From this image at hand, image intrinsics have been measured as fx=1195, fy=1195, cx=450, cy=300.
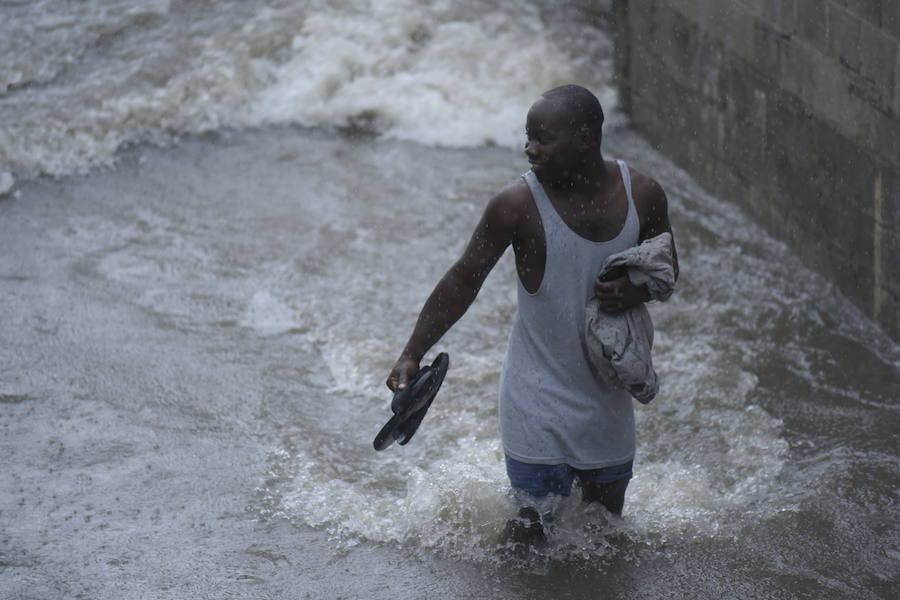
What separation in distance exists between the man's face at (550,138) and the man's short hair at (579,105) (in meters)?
0.02

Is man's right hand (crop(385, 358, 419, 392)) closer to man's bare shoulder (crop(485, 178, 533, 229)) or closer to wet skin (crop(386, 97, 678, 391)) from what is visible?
wet skin (crop(386, 97, 678, 391))

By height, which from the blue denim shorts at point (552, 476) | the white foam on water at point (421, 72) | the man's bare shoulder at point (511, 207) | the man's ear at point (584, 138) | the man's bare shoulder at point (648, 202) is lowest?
the white foam on water at point (421, 72)

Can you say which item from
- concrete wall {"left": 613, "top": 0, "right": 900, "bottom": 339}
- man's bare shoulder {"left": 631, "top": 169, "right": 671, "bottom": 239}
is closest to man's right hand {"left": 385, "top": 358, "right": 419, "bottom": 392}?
man's bare shoulder {"left": 631, "top": 169, "right": 671, "bottom": 239}

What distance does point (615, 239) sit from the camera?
3590 mm

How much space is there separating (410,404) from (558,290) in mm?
574

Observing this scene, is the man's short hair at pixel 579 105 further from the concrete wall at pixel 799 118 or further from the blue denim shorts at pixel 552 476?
the concrete wall at pixel 799 118

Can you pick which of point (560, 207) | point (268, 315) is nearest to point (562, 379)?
point (560, 207)

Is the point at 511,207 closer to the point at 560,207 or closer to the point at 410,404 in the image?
the point at 560,207

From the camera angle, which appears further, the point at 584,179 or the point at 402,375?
the point at 402,375

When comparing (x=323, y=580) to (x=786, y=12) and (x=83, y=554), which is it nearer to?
(x=83, y=554)

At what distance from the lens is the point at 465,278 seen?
3703 millimetres

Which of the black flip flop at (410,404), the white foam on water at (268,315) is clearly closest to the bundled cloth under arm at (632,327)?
the black flip flop at (410,404)

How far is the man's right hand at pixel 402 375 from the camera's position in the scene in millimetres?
3699

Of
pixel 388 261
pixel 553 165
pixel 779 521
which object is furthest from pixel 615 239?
pixel 388 261
